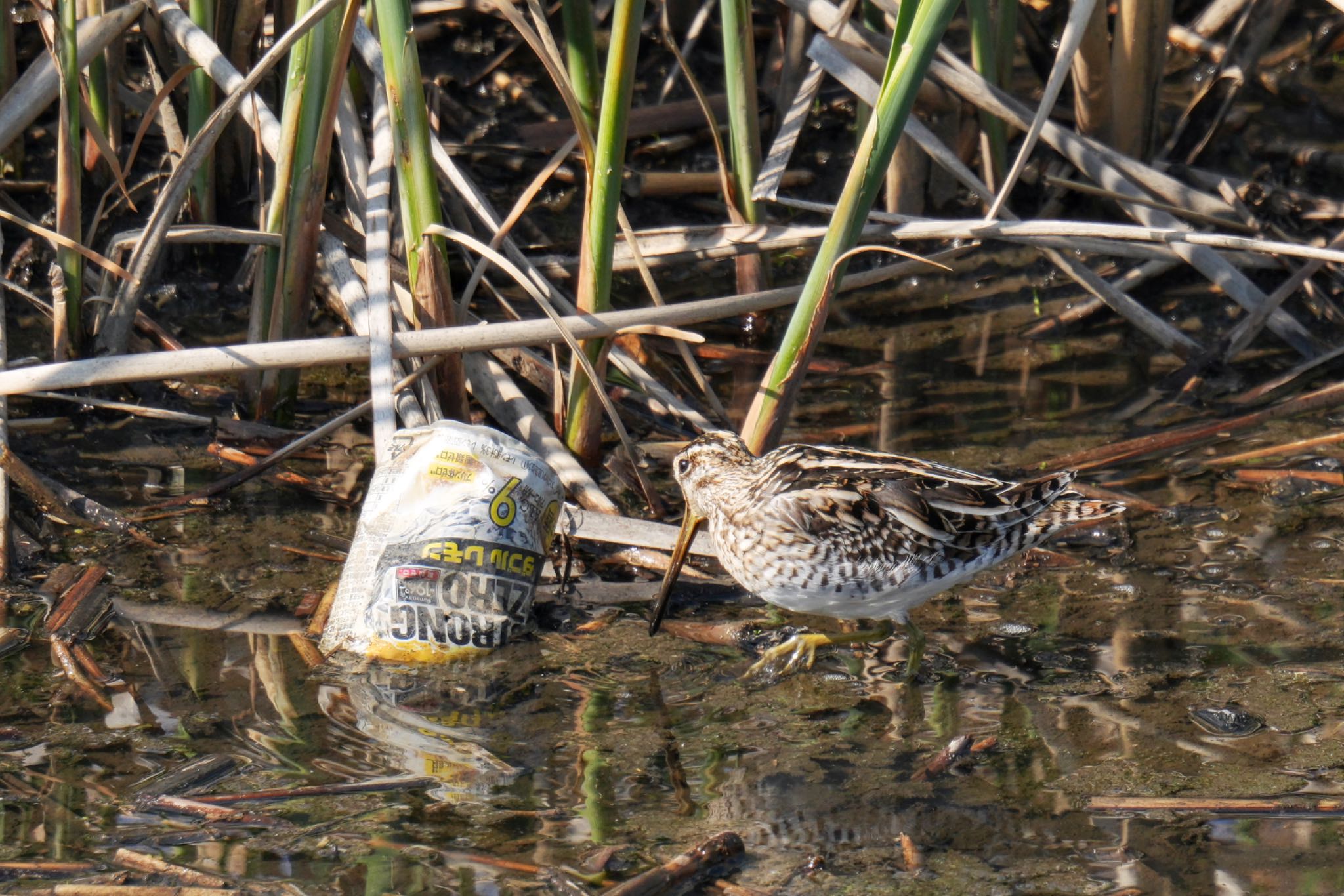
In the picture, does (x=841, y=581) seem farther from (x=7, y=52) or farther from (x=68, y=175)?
(x=7, y=52)

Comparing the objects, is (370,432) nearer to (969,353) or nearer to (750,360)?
(750,360)

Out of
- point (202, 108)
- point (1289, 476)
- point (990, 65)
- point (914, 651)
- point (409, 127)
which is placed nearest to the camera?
point (914, 651)

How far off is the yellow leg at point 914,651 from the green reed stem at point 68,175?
2.73 metres

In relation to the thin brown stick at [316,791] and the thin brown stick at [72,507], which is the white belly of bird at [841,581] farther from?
the thin brown stick at [72,507]

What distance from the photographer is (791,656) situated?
13.0 ft

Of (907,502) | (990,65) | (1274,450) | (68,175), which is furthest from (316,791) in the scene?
(990,65)

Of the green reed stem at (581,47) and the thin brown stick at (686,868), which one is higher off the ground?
the green reed stem at (581,47)

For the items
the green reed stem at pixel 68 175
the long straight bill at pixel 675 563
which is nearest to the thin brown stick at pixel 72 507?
the green reed stem at pixel 68 175

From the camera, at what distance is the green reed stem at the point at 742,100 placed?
4.52 metres

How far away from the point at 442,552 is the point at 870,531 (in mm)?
1127

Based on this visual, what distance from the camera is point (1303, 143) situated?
21.8 feet

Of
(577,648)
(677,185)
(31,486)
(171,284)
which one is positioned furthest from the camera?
(677,185)

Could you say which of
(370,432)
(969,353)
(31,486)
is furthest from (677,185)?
(31,486)

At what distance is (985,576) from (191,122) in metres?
2.99
